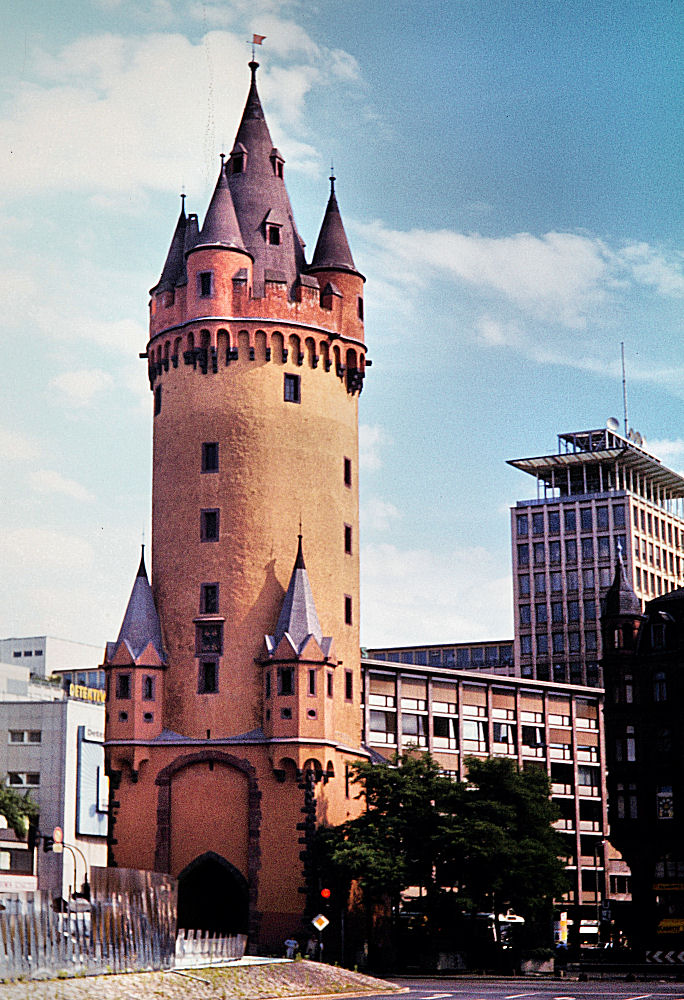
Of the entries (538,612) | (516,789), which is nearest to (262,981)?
(516,789)

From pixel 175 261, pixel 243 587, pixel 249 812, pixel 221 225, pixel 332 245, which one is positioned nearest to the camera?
pixel 249 812

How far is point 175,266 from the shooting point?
91.4 meters

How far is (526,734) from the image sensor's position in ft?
431

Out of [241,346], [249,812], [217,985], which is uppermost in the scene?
[241,346]

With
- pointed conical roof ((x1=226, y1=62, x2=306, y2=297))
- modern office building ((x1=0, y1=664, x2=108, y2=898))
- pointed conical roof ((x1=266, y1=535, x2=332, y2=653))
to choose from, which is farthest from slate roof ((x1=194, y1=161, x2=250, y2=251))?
modern office building ((x1=0, y1=664, x2=108, y2=898))

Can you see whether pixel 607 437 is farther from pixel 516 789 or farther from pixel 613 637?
pixel 516 789

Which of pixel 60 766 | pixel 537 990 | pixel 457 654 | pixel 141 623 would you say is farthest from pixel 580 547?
pixel 537 990

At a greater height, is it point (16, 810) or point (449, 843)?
point (16, 810)

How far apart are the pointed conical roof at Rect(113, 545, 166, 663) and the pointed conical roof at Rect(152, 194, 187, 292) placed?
54.9 ft

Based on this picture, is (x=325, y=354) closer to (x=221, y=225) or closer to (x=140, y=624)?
(x=221, y=225)

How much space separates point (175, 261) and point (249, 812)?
105 feet

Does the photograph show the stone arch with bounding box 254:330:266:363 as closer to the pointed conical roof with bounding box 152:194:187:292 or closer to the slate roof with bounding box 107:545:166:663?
the pointed conical roof with bounding box 152:194:187:292

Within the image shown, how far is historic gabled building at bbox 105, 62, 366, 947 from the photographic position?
265 ft

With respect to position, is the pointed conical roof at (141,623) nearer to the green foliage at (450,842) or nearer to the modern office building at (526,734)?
the green foliage at (450,842)
